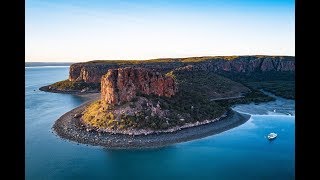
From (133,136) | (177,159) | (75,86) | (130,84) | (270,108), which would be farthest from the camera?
(75,86)

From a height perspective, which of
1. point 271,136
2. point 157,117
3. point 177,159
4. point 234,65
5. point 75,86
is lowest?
point 177,159

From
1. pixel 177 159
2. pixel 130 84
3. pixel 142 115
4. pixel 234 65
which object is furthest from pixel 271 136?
pixel 234 65

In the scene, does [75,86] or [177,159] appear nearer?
[177,159]

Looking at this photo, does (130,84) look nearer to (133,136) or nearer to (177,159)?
(133,136)

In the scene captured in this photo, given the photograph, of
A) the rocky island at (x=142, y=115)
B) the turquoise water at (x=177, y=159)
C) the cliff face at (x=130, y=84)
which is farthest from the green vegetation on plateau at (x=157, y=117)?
the turquoise water at (x=177, y=159)

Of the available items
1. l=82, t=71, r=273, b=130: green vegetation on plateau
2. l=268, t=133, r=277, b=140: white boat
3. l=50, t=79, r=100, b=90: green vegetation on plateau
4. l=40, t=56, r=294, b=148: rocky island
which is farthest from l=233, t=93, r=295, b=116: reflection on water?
l=50, t=79, r=100, b=90: green vegetation on plateau

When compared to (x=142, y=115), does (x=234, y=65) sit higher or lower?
higher

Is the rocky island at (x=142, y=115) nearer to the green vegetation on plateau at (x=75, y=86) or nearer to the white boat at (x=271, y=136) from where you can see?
the white boat at (x=271, y=136)
